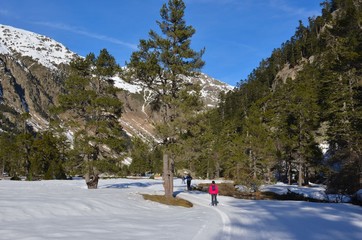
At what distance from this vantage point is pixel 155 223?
40.1ft

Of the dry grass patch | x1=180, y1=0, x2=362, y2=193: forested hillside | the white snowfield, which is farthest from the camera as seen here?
x1=180, y1=0, x2=362, y2=193: forested hillside

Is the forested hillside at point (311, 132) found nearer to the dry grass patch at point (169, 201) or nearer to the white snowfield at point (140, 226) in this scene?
the dry grass patch at point (169, 201)

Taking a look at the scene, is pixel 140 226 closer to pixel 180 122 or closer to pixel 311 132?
pixel 180 122

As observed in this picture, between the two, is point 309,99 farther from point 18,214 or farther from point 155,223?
point 18,214

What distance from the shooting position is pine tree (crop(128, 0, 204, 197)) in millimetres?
21422

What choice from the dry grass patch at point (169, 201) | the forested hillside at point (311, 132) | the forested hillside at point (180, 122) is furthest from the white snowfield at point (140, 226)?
the forested hillside at point (311, 132)

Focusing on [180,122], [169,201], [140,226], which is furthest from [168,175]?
[140,226]

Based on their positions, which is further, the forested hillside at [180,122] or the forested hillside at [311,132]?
the forested hillside at [311,132]

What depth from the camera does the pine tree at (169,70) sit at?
21.4 m

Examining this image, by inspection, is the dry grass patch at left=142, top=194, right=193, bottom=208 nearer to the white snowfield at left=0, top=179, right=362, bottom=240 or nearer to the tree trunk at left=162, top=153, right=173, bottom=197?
the tree trunk at left=162, top=153, right=173, bottom=197

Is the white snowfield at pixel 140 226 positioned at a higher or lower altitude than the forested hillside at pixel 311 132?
lower

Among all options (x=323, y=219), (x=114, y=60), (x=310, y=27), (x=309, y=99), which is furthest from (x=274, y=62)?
(x=323, y=219)

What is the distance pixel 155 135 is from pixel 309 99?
3036cm

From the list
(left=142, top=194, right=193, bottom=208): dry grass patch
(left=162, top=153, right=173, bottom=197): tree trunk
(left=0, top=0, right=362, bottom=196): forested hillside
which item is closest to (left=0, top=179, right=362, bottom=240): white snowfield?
(left=142, top=194, right=193, bottom=208): dry grass patch
